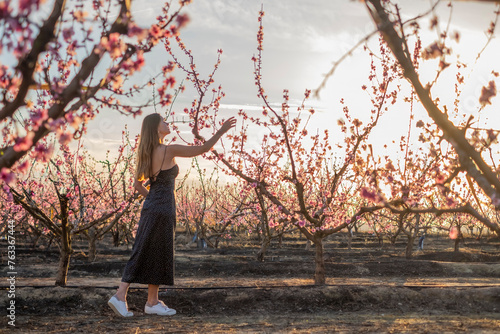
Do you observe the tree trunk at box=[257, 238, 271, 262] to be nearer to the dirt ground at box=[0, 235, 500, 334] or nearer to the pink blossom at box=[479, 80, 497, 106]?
the dirt ground at box=[0, 235, 500, 334]

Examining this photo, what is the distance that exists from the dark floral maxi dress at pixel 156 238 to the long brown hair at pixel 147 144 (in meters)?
0.15

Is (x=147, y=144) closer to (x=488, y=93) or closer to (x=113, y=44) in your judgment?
(x=113, y=44)

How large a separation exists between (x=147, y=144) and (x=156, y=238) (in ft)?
3.48

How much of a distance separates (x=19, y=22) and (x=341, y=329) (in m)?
4.56

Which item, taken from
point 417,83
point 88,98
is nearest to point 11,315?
point 88,98

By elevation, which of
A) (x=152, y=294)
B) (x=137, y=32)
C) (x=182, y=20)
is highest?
(x=182, y=20)

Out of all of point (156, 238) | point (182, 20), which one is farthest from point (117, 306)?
point (182, 20)

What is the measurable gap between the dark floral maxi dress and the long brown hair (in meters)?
0.15

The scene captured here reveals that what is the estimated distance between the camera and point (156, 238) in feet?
16.3

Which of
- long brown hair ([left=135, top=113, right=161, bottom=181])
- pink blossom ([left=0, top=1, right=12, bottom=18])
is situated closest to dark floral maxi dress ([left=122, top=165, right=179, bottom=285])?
long brown hair ([left=135, top=113, right=161, bottom=181])

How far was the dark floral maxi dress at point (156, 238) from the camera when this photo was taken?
492cm

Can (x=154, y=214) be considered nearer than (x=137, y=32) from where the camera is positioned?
No

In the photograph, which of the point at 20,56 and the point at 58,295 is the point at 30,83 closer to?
the point at 20,56

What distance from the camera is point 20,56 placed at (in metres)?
2.52
